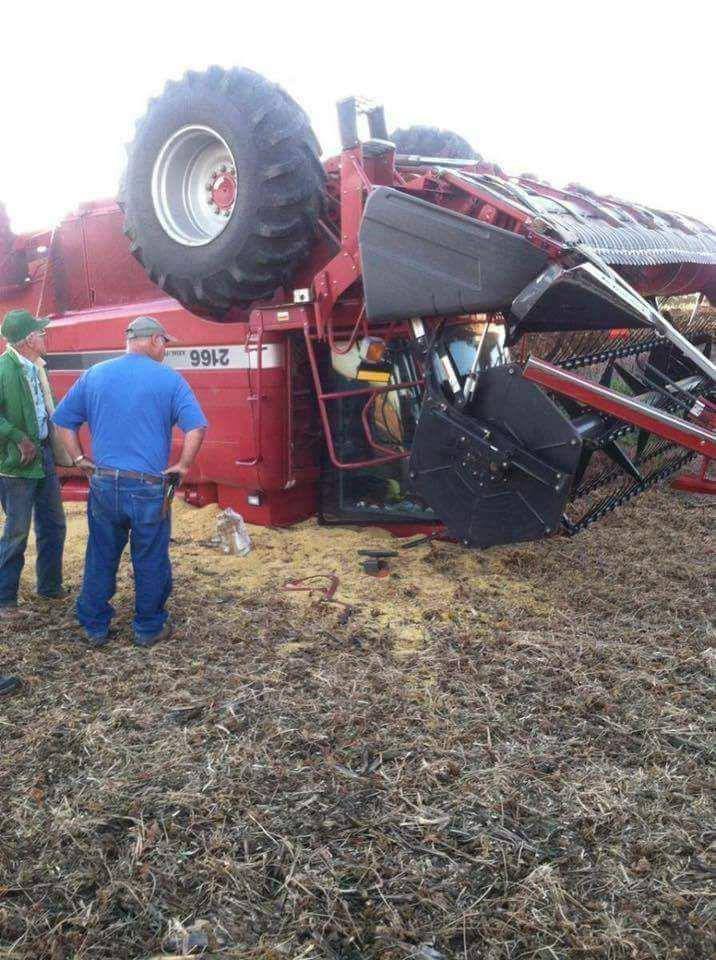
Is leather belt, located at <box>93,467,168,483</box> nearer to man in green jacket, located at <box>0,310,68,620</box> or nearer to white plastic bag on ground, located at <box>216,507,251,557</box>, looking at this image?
man in green jacket, located at <box>0,310,68,620</box>

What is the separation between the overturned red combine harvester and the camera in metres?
3.87

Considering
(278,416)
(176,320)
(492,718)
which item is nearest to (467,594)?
(492,718)

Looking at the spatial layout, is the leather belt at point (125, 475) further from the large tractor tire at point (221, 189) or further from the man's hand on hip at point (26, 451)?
the large tractor tire at point (221, 189)

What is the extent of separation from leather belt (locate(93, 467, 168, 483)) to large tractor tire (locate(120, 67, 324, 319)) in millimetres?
1485

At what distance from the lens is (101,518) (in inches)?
152

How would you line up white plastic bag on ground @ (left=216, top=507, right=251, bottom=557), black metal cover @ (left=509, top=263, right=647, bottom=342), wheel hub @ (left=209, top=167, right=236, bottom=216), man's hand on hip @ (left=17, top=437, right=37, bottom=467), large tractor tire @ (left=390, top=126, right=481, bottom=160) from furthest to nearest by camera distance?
large tractor tire @ (left=390, top=126, right=481, bottom=160) → white plastic bag on ground @ (left=216, top=507, right=251, bottom=557) → wheel hub @ (left=209, top=167, right=236, bottom=216) → man's hand on hip @ (left=17, top=437, right=37, bottom=467) → black metal cover @ (left=509, top=263, right=647, bottom=342)

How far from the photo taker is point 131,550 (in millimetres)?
3814

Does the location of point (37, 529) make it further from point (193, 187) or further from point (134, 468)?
point (193, 187)

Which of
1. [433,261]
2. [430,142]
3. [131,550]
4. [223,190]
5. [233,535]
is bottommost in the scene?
[233,535]

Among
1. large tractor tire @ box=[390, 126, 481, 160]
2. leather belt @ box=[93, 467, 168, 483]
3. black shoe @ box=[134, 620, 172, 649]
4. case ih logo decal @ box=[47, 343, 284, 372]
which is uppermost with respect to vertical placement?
large tractor tire @ box=[390, 126, 481, 160]

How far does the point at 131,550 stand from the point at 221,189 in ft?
7.94

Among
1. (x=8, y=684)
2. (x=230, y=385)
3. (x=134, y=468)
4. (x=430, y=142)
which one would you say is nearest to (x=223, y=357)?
(x=230, y=385)

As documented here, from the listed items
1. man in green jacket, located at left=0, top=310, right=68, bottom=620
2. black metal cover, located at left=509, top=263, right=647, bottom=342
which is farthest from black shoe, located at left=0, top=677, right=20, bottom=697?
black metal cover, located at left=509, top=263, right=647, bottom=342

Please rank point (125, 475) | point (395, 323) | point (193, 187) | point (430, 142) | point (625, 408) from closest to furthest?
point (625, 408), point (125, 475), point (395, 323), point (193, 187), point (430, 142)
